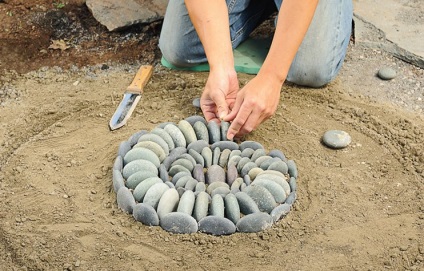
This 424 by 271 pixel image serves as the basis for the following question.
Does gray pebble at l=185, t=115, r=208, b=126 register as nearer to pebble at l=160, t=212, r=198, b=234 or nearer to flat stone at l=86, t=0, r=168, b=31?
pebble at l=160, t=212, r=198, b=234

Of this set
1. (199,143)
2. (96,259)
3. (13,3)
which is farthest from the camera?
(13,3)

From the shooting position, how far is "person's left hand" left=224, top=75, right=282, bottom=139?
2.77 meters

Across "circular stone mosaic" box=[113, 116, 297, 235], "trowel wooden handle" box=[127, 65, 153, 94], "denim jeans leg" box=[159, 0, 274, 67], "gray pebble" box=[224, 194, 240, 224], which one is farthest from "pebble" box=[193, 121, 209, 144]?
"denim jeans leg" box=[159, 0, 274, 67]

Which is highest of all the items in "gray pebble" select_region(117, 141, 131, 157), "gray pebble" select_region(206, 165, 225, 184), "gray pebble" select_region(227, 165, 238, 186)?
"gray pebble" select_region(117, 141, 131, 157)

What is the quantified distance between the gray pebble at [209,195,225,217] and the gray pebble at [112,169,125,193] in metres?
0.40

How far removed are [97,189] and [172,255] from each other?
1.77 ft

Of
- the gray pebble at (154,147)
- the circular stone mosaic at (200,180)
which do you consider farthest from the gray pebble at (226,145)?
the gray pebble at (154,147)

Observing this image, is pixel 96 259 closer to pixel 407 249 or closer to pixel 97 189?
pixel 97 189

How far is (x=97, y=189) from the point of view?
2.82m

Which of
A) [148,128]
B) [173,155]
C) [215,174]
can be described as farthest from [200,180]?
[148,128]

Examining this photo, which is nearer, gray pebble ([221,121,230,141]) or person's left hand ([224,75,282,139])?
person's left hand ([224,75,282,139])

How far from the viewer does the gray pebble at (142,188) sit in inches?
103

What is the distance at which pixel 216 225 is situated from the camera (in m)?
2.52

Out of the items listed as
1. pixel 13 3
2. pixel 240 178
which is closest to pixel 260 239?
pixel 240 178
